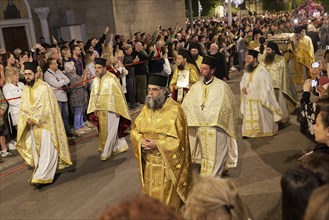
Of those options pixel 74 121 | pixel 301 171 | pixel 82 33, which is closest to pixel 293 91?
pixel 74 121

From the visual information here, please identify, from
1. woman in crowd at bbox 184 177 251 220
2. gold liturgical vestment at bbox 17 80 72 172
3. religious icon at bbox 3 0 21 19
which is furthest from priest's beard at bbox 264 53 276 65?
religious icon at bbox 3 0 21 19

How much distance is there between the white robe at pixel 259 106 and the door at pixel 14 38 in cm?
1309

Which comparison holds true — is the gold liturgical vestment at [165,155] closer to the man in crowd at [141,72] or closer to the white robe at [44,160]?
the white robe at [44,160]

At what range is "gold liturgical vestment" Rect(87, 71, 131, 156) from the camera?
782 centimetres

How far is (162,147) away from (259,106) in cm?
405

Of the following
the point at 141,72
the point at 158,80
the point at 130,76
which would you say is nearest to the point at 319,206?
the point at 158,80

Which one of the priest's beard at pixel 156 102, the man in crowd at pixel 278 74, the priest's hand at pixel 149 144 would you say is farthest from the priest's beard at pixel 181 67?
the priest's hand at pixel 149 144

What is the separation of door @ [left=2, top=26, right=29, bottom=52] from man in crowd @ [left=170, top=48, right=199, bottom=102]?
12503 mm

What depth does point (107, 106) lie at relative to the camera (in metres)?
7.80

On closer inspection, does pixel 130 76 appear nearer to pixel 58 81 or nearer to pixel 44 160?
pixel 58 81

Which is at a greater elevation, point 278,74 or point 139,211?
point 139,211

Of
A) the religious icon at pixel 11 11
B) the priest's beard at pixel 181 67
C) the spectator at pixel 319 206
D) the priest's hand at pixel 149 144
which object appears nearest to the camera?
the spectator at pixel 319 206

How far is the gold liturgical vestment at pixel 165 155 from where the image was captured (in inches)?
194

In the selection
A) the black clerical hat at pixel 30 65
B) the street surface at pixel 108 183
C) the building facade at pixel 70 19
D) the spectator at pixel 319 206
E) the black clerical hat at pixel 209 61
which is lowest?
the street surface at pixel 108 183
